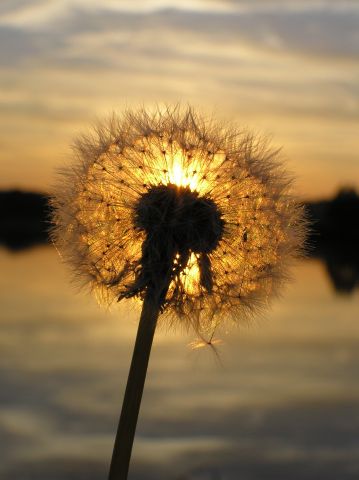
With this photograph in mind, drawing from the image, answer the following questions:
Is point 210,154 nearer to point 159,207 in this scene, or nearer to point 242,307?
point 159,207

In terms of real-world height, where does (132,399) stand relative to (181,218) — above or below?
below

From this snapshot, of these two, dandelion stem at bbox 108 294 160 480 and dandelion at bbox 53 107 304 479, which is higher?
dandelion at bbox 53 107 304 479

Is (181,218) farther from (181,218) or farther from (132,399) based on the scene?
(132,399)

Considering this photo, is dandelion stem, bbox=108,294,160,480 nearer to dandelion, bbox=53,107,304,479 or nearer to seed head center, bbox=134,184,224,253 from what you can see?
dandelion, bbox=53,107,304,479

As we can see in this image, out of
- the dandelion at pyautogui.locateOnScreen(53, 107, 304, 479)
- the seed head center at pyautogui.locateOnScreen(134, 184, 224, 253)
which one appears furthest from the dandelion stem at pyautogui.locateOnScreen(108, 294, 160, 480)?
the seed head center at pyautogui.locateOnScreen(134, 184, 224, 253)

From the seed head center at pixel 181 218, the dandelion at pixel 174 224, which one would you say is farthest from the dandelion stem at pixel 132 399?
the seed head center at pixel 181 218

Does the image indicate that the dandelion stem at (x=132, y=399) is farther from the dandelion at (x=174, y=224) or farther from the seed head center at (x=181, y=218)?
the seed head center at (x=181, y=218)

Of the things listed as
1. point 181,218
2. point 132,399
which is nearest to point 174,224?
point 181,218
